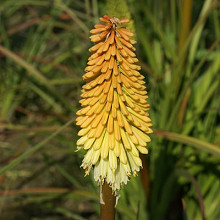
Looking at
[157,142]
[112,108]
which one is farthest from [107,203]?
[157,142]

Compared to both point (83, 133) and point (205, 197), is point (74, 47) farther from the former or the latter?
point (83, 133)

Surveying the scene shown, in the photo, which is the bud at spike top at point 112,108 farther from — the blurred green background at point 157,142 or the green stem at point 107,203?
the blurred green background at point 157,142

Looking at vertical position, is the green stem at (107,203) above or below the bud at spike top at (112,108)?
below

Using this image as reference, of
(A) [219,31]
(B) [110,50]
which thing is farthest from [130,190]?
(A) [219,31]

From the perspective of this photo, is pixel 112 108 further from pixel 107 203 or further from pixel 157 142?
pixel 157 142

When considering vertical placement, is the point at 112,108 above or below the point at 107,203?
above

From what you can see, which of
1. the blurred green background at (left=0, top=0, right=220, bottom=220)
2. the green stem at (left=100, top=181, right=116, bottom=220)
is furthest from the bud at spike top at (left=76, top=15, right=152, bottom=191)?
the blurred green background at (left=0, top=0, right=220, bottom=220)

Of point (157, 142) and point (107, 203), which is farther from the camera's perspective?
point (157, 142)

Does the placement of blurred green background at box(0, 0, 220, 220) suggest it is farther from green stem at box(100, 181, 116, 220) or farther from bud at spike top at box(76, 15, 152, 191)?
green stem at box(100, 181, 116, 220)

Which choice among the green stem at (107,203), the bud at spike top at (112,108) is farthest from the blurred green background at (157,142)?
the green stem at (107,203)
